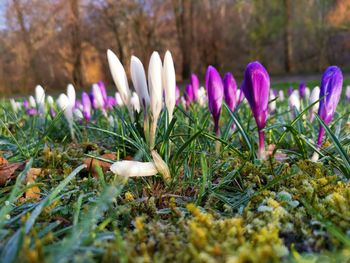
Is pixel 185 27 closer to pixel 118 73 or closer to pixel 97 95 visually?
pixel 97 95

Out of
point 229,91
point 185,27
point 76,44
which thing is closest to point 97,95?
point 229,91

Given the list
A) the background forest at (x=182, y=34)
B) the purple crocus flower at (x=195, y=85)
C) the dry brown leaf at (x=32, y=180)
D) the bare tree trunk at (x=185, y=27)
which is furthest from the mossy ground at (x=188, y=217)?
the bare tree trunk at (x=185, y=27)

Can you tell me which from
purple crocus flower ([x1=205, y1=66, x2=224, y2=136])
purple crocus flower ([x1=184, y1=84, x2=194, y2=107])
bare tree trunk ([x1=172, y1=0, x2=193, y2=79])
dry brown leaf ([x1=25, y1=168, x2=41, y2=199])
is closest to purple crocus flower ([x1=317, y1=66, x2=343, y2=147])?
purple crocus flower ([x1=205, y1=66, x2=224, y2=136])

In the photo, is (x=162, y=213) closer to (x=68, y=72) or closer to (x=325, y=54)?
(x=325, y=54)

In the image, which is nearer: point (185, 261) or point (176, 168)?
point (185, 261)

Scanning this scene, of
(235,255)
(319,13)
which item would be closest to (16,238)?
(235,255)

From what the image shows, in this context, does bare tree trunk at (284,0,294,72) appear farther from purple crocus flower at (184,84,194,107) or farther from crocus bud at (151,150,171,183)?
crocus bud at (151,150,171,183)
